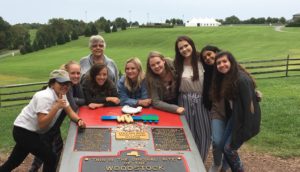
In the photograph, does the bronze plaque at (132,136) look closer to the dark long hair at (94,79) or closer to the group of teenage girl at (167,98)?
the group of teenage girl at (167,98)

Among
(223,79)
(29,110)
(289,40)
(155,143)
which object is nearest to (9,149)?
(29,110)

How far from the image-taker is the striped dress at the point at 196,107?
6.39 meters

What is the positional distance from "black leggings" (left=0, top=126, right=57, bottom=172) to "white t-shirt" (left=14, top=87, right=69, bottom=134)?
8 centimetres

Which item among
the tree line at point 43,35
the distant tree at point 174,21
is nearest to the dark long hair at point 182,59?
the tree line at point 43,35

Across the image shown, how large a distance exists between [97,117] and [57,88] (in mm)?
869

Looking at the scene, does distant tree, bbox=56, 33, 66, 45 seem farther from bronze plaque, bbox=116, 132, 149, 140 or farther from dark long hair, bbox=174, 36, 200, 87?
bronze plaque, bbox=116, 132, 149, 140

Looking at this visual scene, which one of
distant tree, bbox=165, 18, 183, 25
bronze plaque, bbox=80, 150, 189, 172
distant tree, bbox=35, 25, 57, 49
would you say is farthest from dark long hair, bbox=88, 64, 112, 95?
distant tree, bbox=165, 18, 183, 25

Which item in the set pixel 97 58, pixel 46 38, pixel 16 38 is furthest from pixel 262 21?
Result: pixel 97 58

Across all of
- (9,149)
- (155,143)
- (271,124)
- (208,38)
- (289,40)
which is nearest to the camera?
(155,143)

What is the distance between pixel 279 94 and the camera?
15039mm

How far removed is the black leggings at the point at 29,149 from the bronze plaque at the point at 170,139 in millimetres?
1504

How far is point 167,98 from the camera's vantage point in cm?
648

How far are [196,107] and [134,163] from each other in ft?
6.82

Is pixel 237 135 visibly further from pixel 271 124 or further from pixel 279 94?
pixel 279 94
